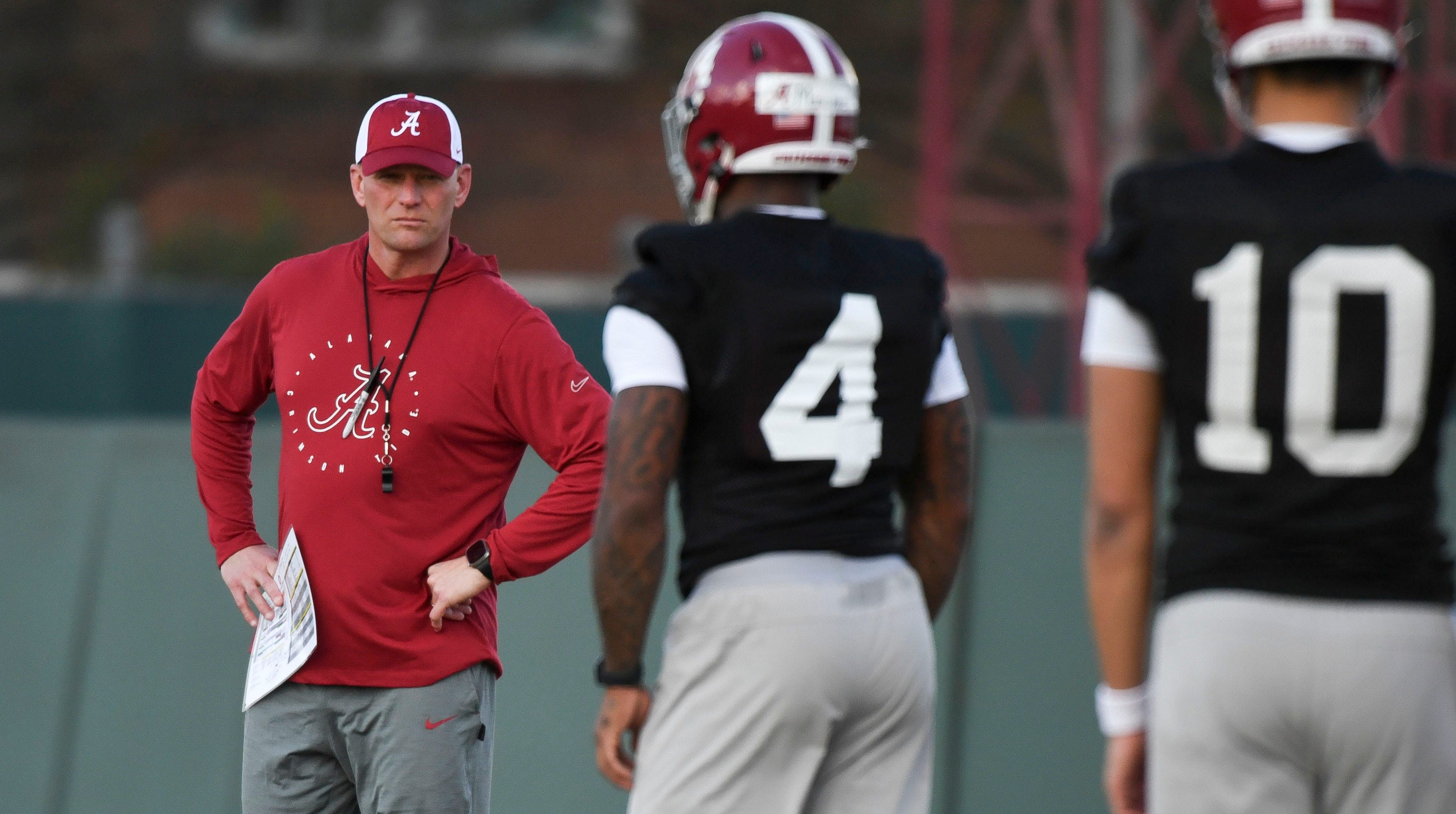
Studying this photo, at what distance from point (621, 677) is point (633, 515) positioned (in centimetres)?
26

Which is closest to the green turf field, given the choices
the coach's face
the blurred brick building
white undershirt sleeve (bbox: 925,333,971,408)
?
the coach's face

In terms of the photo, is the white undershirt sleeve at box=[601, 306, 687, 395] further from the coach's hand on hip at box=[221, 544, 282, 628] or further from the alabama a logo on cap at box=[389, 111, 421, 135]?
the coach's hand on hip at box=[221, 544, 282, 628]

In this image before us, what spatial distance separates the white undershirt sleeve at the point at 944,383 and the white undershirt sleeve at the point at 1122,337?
529 millimetres

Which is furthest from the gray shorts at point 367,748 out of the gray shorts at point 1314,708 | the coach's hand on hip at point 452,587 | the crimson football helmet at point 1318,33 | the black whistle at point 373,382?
the crimson football helmet at point 1318,33

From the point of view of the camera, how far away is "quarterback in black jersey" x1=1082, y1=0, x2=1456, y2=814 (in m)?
2.11

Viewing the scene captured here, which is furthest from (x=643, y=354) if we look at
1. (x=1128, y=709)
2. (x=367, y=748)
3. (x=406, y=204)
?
(x=367, y=748)

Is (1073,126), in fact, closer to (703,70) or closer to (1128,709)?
(703,70)

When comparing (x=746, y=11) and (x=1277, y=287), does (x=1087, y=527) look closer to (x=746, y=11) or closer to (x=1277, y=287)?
(x=1277, y=287)

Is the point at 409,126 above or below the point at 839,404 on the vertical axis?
above

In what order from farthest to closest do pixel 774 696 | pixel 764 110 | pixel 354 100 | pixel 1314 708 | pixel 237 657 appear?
pixel 354 100, pixel 237 657, pixel 764 110, pixel 774 696, pixel 1314 708

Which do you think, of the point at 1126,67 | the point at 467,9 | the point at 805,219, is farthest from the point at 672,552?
the point at 467,9

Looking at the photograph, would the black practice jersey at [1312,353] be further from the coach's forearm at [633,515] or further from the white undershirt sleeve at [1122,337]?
the coach's forearm at [633,515]

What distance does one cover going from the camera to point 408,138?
11.3 feet

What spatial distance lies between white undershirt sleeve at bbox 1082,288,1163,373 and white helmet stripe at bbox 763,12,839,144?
0.63 meters
